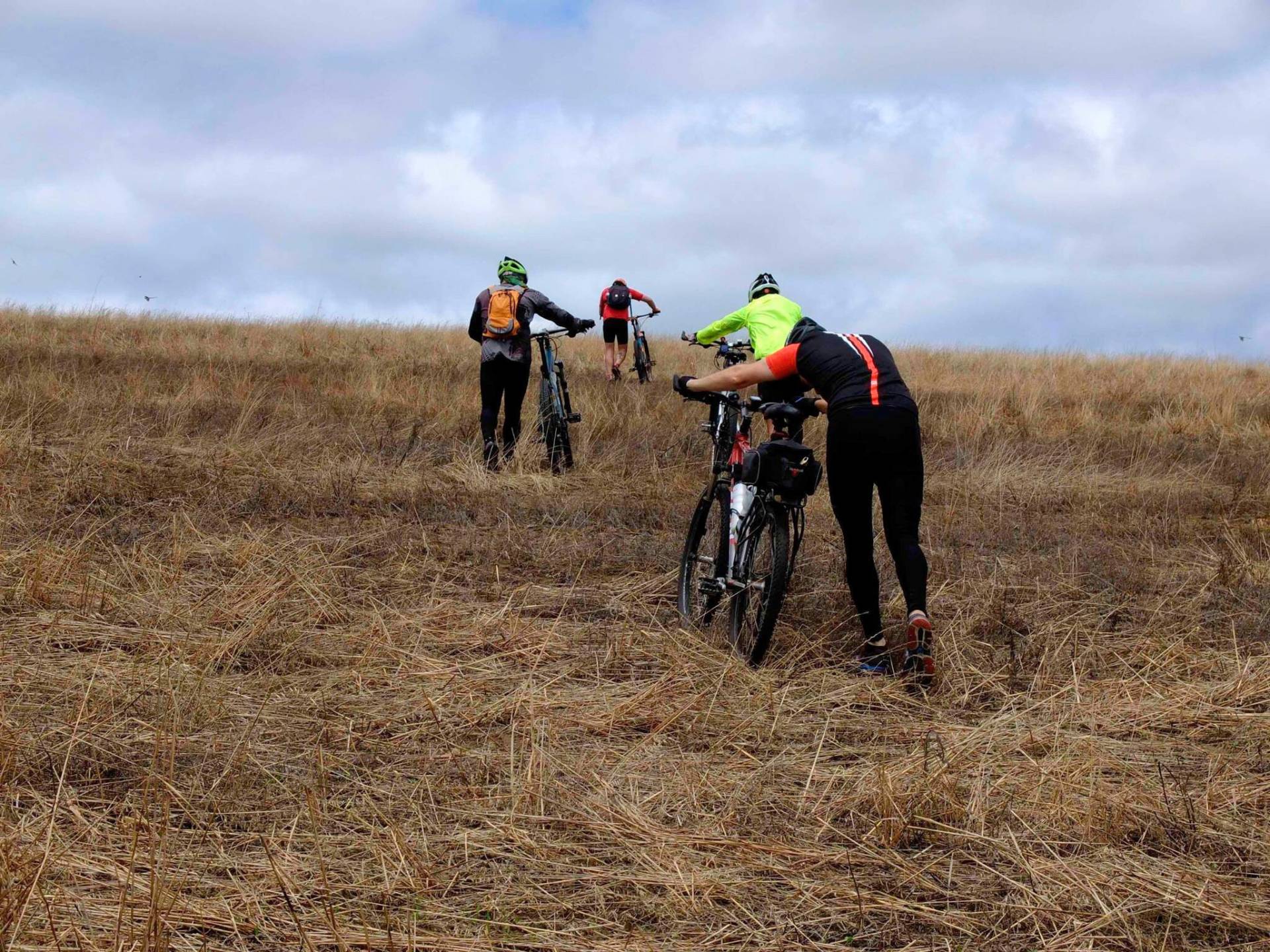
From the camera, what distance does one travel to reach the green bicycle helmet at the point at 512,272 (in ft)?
32.0

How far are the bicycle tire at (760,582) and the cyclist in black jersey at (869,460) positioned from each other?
303 millimetres

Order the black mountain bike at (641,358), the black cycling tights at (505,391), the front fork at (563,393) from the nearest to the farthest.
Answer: the black cycling tights at (505,391)
the front fork at (563,393)
the black mountain bike at (641,358)

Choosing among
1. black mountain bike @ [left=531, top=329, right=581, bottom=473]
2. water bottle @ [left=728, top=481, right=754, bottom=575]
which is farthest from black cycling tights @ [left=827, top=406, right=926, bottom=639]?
black mountain bike @ [left=531, top=329, right=581, bottom=473]

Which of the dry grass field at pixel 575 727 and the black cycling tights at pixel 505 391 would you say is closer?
the dry grass field at pixel 575 727

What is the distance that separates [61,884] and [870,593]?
3418 millimetres

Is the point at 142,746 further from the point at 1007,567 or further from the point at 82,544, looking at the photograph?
the point at 1007,567

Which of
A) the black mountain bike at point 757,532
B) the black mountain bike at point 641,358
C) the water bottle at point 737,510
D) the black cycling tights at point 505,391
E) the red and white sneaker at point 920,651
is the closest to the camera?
Answer: the red and white sneaker at point 920,651

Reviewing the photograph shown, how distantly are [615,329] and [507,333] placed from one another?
7876 mm

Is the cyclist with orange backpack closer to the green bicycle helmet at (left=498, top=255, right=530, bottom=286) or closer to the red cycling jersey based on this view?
the green bicycle helmet at (left=498, top=255, right=530, bottom=286)

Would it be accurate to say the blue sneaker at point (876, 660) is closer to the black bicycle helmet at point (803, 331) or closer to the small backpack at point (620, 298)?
the black bicycle helmet at point (803, 331)

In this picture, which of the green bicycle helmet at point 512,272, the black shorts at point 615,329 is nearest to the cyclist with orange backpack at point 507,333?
the green bicycle helmet at point 512,272

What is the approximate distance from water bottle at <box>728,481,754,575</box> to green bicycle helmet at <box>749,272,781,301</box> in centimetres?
246

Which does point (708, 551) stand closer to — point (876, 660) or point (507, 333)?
point (876, 660)

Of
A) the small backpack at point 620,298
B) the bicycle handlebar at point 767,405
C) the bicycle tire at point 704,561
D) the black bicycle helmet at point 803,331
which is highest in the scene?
the small backpack at point 620,298
